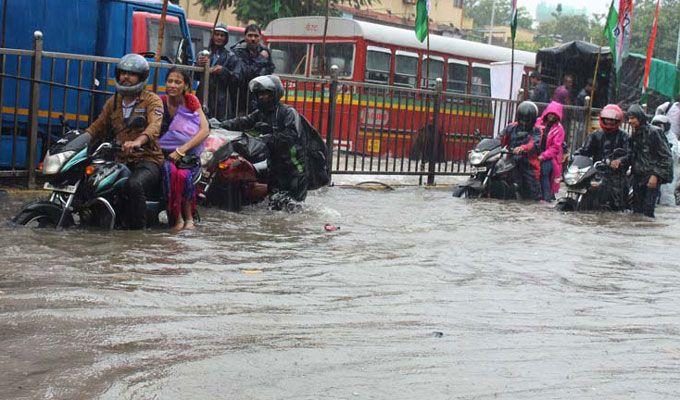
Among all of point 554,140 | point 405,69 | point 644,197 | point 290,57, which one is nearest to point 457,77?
point 405,69

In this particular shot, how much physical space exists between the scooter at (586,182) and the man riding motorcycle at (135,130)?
252 inches

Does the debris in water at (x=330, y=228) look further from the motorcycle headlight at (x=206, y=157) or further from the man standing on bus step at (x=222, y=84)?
the man standing on bus step at (x=222, y=84)

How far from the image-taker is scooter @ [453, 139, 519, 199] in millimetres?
13305

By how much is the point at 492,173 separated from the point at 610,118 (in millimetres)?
1671

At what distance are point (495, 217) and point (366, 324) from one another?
20.7ft

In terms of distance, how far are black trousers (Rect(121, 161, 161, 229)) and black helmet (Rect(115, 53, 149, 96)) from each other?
1.90ft

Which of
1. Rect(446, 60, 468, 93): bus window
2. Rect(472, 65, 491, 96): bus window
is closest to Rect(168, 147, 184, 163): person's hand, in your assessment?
Rect(446, 60, 468, 93): bus window

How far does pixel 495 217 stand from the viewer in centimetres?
1145

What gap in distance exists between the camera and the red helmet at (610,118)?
1272cm

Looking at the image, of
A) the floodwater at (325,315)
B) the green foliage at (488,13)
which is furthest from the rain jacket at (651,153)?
the green foliage at (488,13)

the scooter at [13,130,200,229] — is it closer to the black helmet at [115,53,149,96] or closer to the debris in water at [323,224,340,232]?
the black helmet at [115,53,149,96]

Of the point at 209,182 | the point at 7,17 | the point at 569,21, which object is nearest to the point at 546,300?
the point at 209,182

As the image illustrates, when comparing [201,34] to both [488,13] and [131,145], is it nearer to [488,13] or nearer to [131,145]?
[131,145]

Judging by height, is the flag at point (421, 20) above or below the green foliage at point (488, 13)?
below
